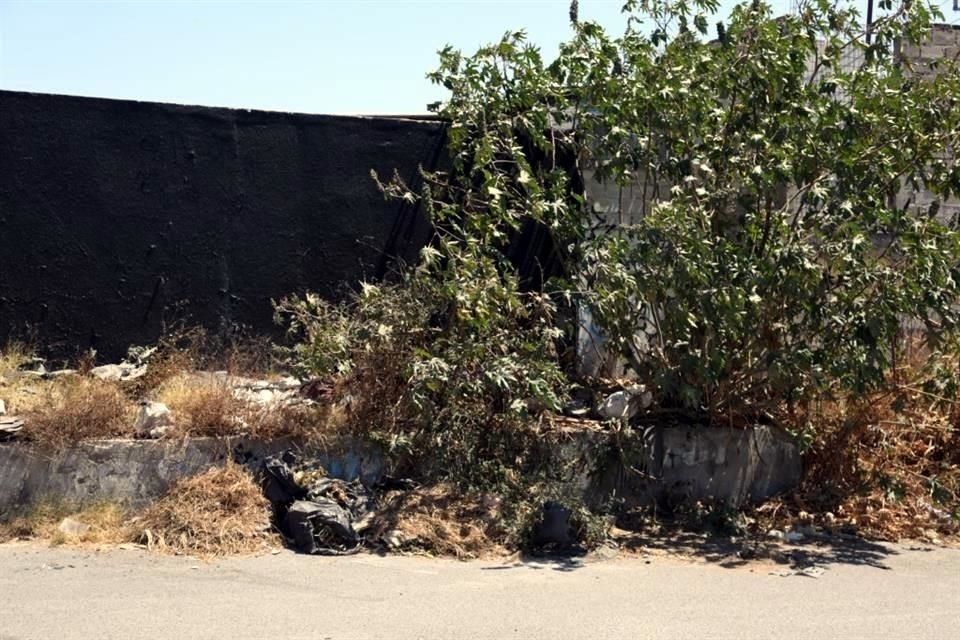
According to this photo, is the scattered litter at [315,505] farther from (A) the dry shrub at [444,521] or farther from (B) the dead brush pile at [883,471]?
(B) the dead brush pile at [883,471]

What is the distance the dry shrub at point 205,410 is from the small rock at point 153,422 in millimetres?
67

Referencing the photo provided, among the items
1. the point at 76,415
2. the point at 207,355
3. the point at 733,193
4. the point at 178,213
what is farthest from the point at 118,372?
the point at 733,193

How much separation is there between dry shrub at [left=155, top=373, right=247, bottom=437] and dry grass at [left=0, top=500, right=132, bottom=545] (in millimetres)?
708

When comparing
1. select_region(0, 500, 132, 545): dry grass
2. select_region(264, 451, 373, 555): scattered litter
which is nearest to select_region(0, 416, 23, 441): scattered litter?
select_region(0, 500, 132, 545): dry grass

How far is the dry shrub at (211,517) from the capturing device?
23.7 ft

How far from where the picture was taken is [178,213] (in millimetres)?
9328

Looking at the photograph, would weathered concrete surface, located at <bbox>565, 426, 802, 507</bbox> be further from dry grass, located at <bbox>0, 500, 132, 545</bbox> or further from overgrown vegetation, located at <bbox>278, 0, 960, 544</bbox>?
dry grass, located at <bbox>0, 500, 132, 545</bbox>

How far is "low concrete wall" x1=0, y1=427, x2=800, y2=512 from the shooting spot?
7586 mm

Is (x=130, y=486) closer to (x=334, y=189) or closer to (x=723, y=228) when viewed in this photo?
(x=334, y=189)

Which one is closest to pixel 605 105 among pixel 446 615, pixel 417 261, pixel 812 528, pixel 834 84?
pixel 834 84

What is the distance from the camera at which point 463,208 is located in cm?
854

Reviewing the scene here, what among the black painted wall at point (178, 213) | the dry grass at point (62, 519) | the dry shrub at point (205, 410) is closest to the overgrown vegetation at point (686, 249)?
the dry shrub at point (205, 410)

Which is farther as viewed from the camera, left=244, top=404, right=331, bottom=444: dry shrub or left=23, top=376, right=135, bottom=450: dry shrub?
left=244, top=404, right=331, bottom=444: dry shrub

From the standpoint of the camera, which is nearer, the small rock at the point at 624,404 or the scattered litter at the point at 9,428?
the scattered litter at the point at 9,428
